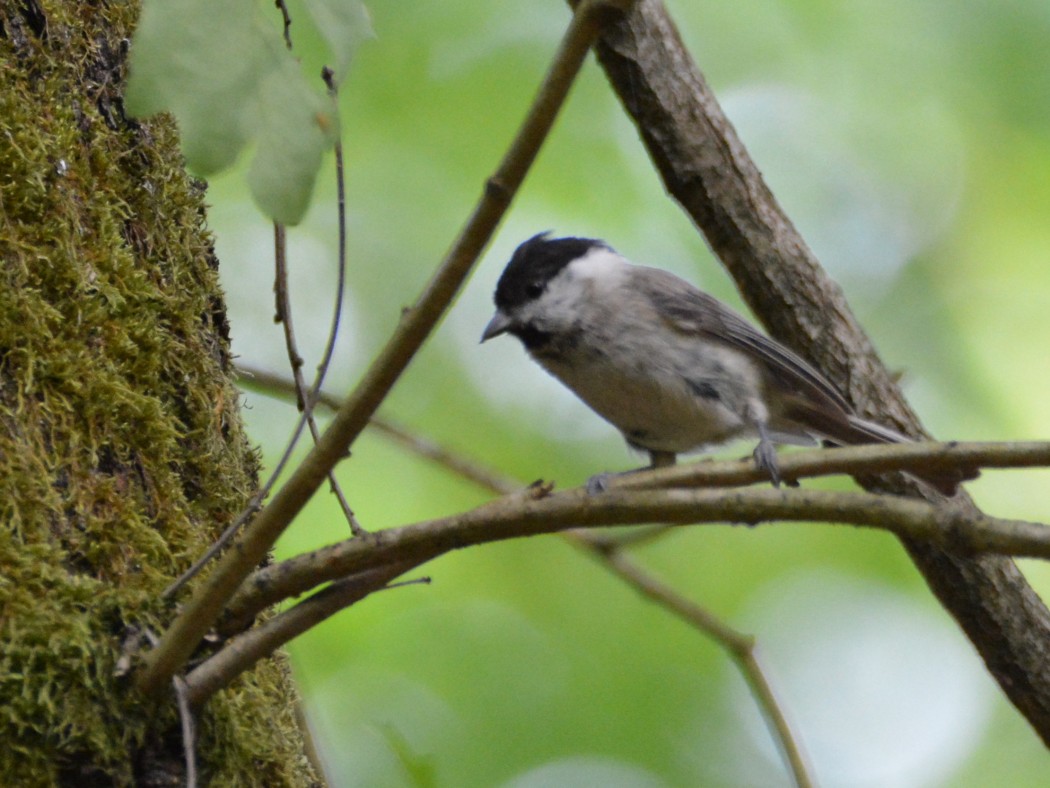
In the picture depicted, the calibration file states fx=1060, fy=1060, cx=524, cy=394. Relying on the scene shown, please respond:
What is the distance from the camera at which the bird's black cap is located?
9.96ft

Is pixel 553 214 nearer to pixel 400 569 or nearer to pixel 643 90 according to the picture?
pixel 643 90

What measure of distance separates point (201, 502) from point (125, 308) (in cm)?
34

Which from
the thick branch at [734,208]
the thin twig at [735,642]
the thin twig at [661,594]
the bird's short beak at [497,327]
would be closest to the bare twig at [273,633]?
the thin twig at [661,594]

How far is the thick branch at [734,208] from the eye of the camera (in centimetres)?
249

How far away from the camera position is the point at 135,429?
1.66 m

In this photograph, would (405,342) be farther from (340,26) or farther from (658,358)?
(658,358)

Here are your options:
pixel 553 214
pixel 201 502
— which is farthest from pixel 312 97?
pixel 553 214

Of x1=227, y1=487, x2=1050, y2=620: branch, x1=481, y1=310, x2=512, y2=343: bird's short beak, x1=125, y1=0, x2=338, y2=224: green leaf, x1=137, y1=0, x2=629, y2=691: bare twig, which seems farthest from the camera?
x1=481, y1=310, x2=512, y2=343: bird's short beak

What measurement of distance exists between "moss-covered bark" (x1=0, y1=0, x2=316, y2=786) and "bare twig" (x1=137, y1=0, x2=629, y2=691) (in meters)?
0.19

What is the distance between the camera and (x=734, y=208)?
252 centimetres

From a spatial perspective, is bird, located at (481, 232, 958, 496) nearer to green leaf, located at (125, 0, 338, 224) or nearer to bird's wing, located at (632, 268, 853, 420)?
bird's wing, located at (632, 268, 853, 420)

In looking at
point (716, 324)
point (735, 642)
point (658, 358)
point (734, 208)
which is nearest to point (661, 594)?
point (735, 642)

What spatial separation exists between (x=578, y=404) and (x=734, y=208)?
2.86 meters

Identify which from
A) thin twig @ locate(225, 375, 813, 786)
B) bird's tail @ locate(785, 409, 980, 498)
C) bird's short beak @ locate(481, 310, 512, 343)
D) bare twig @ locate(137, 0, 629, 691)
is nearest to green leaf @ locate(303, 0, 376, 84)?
bare twig @ locate(137, 0, 629, 691)
